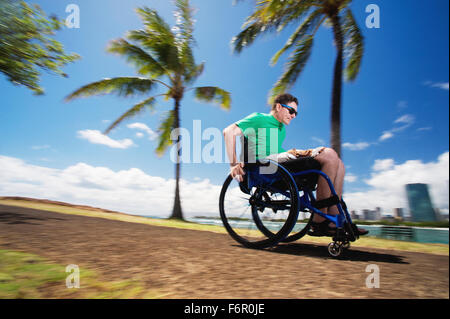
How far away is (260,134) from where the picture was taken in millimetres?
2057

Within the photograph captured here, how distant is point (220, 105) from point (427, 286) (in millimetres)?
9791

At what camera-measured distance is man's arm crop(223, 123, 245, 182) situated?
6.45ft

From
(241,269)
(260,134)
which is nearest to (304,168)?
(260,134)

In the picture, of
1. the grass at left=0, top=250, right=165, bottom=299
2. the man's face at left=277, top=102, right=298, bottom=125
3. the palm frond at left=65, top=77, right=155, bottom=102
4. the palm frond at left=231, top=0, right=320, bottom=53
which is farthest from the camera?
Answer: the palm frond at left=65, top=77, right=155, bottom=102

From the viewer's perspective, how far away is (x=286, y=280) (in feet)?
4.01

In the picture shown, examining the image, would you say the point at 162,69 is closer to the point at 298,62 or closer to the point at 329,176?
the point at 298,62

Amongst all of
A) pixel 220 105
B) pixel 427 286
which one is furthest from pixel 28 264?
pixel 220 105

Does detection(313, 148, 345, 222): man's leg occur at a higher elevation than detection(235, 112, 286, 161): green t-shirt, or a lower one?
lower

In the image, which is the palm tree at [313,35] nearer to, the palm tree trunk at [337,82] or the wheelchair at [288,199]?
the palm tree trunk at [337,82]

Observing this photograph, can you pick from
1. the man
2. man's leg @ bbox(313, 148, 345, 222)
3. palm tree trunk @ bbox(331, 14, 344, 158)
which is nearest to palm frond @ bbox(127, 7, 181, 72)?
palm tree trunk @ bbox(331, 14, 344, 158)

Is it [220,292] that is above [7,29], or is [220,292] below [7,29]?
→ below

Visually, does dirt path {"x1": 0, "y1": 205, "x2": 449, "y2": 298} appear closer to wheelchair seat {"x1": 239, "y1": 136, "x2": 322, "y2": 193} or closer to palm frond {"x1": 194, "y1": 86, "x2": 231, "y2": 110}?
wheelchair seat {"x1": 239, "y1": 136, "x2": 322, "y2": 193}

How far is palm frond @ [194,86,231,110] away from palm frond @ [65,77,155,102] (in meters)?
2.19

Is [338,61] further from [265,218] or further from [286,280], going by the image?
[286,280]
